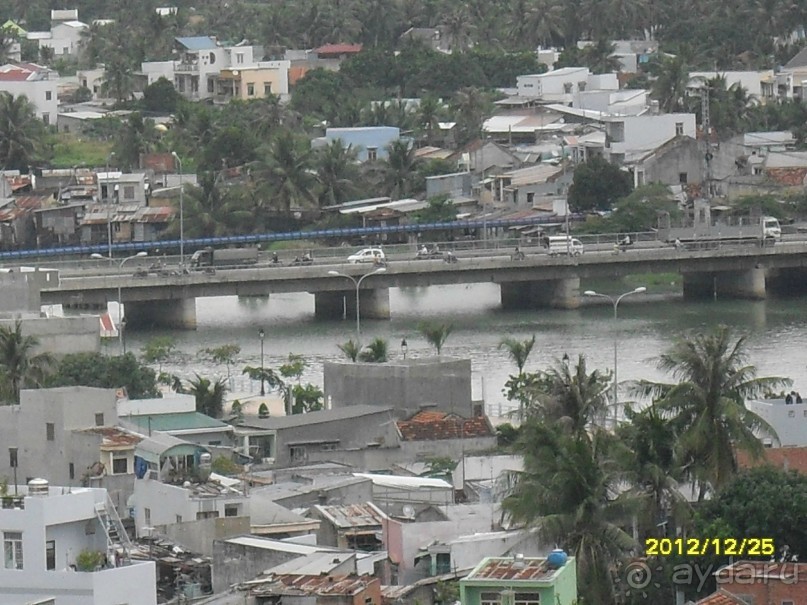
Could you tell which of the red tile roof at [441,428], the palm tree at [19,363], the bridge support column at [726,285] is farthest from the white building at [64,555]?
the bridge support column at [726,285]

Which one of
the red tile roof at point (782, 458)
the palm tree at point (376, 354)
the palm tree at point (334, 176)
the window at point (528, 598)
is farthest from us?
the palm tree at point (334, 176)

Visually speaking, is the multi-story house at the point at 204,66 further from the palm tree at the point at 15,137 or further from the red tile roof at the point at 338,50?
the palm tree at the point at 15,137

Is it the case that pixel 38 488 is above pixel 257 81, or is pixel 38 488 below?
below

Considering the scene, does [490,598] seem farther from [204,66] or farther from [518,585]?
[204,66]

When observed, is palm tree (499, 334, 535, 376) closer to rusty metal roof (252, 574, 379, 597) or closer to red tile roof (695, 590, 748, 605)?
rusty metal roof (252, 574, 379, 597)

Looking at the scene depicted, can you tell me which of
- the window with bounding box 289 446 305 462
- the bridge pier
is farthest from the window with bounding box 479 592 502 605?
the bridge pier

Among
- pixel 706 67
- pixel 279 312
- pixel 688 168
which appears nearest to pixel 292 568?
pixel 279 312

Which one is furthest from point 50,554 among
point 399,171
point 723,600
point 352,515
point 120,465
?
point 399,171
